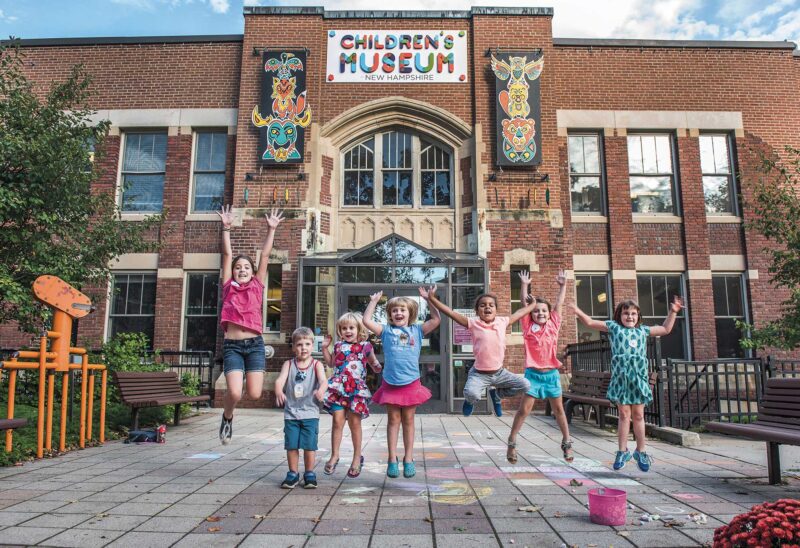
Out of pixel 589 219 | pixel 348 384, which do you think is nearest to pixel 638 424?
pixel 348 384

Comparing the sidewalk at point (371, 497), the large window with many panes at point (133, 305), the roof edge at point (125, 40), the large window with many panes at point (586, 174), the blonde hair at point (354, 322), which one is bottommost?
the sidewalk at point (371, 497)

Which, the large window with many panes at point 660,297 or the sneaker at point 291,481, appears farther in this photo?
the large window with many panes at point 660,297

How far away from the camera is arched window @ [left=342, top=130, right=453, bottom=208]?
45.7 feet

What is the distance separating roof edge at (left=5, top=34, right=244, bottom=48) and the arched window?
4.16 metres

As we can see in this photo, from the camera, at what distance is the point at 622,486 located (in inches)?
201

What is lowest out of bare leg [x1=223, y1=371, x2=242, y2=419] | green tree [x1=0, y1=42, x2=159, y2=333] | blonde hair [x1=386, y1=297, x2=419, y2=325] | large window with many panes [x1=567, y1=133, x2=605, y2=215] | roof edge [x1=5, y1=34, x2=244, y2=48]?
bare leg [x1=223, y1=371, x2=242, y2=419]

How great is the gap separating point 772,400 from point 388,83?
10.8 meters

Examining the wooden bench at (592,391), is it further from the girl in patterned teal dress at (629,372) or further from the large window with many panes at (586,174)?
the large window with many panes at (586,174)

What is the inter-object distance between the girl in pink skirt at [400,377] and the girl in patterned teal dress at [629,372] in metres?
1.73

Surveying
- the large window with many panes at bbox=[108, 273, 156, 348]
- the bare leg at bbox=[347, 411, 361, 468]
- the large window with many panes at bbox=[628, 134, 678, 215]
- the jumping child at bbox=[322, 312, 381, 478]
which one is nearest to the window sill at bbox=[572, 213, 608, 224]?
the large window with many panes at bbox=[628, 134, 678, 215]

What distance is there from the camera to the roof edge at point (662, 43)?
46.6ft

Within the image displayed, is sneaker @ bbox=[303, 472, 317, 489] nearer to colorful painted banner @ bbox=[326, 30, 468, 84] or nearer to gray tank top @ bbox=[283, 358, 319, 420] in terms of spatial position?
gray tank top @ bbox=[283, 358, 319, 420]

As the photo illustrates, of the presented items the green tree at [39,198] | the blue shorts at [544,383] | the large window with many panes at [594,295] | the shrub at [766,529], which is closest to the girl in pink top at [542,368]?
the blue shorts at [544,383]

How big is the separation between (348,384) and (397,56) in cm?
1054
